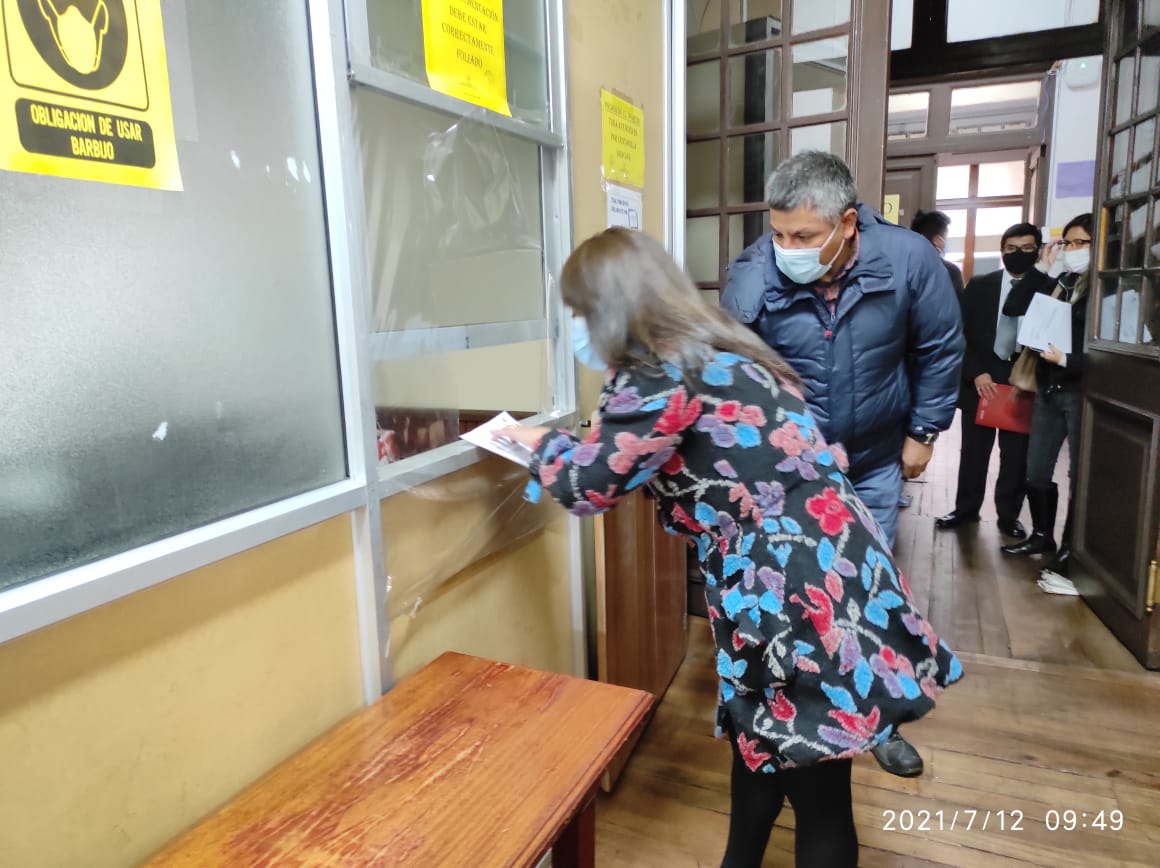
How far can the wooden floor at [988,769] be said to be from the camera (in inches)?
62.1

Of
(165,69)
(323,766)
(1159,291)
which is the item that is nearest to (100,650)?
(323,766)

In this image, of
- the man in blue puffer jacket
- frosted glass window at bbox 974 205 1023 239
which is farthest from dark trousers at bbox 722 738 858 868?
frosted glass window at bbox 974 205 1023 239

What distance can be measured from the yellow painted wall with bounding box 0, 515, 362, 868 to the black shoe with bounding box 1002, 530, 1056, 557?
3.03 meters

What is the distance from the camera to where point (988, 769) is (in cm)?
182

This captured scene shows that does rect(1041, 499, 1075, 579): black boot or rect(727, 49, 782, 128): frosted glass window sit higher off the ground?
rect(727, 49, 782, 128): frosted glass window

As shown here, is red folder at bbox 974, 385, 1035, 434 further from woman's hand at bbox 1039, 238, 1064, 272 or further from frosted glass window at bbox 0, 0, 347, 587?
frosted glass window at bbox 0, 0, 347, 587

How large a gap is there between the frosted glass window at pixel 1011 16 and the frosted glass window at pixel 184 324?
4.96 metres

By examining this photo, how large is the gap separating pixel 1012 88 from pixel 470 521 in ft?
22.7

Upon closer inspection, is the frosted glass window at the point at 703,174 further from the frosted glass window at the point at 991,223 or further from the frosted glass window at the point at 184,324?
the frosted glass window at the point at 991,223

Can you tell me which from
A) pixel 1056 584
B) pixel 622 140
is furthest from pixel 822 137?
pixel 1056 584

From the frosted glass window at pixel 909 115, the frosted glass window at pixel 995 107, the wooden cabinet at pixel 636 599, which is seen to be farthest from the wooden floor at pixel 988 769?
the frosted glass window at pixel 995 107

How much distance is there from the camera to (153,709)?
2.69 ft

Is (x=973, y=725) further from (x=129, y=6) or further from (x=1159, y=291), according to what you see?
(x=129, y=6)

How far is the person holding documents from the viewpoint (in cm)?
279
